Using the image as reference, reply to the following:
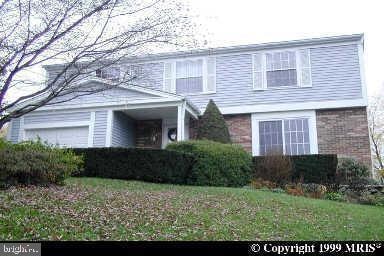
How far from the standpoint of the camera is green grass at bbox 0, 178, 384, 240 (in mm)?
5945

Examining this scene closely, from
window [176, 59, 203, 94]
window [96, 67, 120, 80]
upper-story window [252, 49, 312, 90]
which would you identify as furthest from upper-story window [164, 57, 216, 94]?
window [96, 67, 120, 80]

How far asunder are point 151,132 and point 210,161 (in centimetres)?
615

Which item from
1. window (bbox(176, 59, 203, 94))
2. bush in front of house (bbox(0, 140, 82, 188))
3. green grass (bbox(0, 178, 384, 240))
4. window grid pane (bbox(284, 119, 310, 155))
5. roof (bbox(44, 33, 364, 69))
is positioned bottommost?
green grass (bbox(0, 178, 384, 240))

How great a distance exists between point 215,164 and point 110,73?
6.07 metres

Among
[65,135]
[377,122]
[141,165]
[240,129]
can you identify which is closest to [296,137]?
[240,129]

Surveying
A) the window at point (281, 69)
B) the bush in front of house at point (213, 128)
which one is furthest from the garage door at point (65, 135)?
the window at point (281, 69)

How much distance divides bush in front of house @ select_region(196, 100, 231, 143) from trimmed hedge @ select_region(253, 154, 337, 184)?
203 centimetres

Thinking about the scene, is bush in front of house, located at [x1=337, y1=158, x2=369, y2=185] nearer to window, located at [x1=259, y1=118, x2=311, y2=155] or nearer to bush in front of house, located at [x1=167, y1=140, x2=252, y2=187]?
window, located at [x1=259, y1=118, x2=311, y2=155]

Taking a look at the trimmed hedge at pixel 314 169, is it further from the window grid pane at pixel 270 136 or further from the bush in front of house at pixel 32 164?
the bush in front of house at pixel 32 164

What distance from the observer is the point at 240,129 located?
1694 cm

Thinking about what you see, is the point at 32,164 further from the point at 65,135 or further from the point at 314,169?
the point at 314,169

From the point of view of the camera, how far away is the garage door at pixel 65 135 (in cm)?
1656

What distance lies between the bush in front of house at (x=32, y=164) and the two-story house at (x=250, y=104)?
5566mm

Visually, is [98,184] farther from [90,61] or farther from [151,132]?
[151,132]
